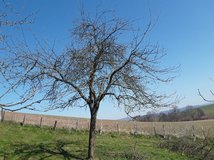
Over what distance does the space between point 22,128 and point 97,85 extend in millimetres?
13667

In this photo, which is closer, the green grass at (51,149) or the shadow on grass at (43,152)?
the shadow on grass at (43,152)

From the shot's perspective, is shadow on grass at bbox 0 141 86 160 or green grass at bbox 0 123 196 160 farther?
green grass at bbox 0 123 196 160

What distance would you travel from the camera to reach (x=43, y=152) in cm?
2305

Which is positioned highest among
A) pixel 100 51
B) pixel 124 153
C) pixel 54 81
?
pixel 100 51

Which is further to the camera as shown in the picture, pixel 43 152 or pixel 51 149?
pixel 51 149

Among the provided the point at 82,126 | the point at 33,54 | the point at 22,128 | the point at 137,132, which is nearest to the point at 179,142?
the point at 137,132

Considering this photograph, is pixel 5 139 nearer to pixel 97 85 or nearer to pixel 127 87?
pixel 97 85

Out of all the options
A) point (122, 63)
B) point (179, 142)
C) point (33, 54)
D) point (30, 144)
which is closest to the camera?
point (33, 54)

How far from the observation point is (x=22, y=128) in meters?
33.2

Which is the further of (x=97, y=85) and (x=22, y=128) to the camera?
(x=22, y=128)

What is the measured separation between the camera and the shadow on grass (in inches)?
861

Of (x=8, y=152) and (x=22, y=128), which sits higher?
(x=22, y=128)

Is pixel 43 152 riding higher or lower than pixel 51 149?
lower

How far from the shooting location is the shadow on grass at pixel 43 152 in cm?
2188
